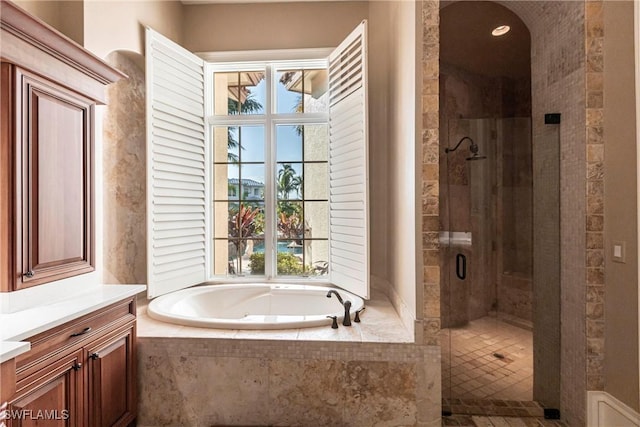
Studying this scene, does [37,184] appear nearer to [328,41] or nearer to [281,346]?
[281,346]

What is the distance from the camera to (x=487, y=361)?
2.21m

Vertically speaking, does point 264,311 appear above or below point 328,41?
below

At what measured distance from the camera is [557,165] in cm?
192

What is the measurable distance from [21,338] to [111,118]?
1.56 meters

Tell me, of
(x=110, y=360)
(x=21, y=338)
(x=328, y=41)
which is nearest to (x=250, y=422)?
(x=110, y=360)

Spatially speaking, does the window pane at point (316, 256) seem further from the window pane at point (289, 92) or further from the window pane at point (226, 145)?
the window pane at point (289, 92)

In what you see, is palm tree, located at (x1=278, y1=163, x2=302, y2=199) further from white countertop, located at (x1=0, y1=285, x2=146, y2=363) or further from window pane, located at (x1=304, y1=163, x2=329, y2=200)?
white countertop, located at (x1=0, y1=285, x2=146, y2=363)

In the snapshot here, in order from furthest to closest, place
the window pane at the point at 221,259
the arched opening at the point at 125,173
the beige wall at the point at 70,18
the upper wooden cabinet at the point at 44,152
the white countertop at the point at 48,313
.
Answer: the window pane at the point at 221,259 < the arched opening at the point at 125,173 < the beige wall at the point at 70,18 < the upper wooden cabinet at the point at 44,152 < the white countertop at the point at 48,313

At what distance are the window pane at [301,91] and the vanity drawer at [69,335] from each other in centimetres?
205

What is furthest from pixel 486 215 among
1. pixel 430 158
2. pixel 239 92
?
pixel 239 92

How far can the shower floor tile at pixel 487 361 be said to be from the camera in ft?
6.77

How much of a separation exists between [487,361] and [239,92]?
2.98 metres

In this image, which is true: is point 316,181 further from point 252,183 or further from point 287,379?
point 287,379

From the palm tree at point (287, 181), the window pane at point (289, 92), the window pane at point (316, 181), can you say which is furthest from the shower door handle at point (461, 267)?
the window pane at point (289, 92)
